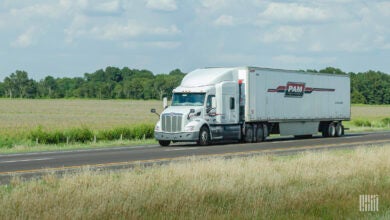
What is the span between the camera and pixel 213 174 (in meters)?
16.1

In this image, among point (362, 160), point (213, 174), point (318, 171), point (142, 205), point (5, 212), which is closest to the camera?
point (5, 212)

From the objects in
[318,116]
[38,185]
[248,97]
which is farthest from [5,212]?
[318,116]

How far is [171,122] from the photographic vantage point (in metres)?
32.1

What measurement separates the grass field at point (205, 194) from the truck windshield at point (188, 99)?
15084 millimetres

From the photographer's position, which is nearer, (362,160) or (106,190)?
(106,190)

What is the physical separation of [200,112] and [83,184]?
748 inches

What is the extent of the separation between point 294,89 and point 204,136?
829cm

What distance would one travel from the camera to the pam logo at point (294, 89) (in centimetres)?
3815

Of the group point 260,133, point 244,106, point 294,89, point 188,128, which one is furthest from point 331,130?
point 188,128

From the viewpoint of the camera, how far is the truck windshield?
3291 cm

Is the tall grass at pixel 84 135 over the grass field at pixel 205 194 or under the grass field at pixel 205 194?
under

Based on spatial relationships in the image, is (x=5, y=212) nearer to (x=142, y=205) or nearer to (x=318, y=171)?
(x=142, y=205)

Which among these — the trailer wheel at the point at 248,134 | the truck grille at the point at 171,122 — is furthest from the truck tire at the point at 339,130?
the truck grille at the point at 171,122

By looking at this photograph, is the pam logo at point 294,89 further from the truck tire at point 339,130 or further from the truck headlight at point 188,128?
the truck headlight at point 188,128
